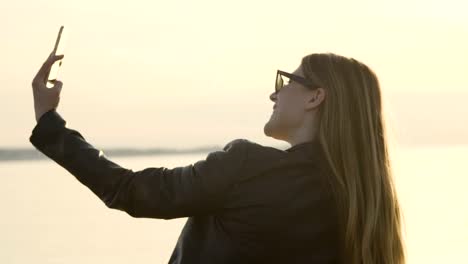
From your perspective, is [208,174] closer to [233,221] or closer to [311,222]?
[233,221]

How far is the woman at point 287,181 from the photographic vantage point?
Answer: 108 inches

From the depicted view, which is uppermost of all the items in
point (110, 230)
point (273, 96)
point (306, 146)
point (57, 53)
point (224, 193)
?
point (57, 53)

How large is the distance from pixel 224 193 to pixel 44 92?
1.89 feet

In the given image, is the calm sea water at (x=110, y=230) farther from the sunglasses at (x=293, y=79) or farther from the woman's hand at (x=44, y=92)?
the woman's hand at (x=44, y=92)

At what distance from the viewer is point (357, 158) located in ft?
9.71

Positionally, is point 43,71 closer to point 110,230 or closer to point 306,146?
point 306,146

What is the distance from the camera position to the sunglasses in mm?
3014

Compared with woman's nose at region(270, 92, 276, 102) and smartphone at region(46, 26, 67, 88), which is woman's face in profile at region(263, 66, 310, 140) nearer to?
woman's nose at region(270, 92, 276, 102)

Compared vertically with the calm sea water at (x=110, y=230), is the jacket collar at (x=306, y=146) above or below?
above

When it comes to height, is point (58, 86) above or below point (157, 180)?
above

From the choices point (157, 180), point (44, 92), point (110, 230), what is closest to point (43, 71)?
point (44, 92)

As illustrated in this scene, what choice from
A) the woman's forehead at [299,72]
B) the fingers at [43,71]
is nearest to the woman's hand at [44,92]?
the fingers at [43,71]

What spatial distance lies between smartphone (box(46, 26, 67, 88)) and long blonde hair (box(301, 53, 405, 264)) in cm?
72

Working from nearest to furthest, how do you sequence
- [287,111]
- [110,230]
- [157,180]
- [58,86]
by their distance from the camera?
1. [157,180]
2. [58,86]
3. [287,111]
4. [110,230]
